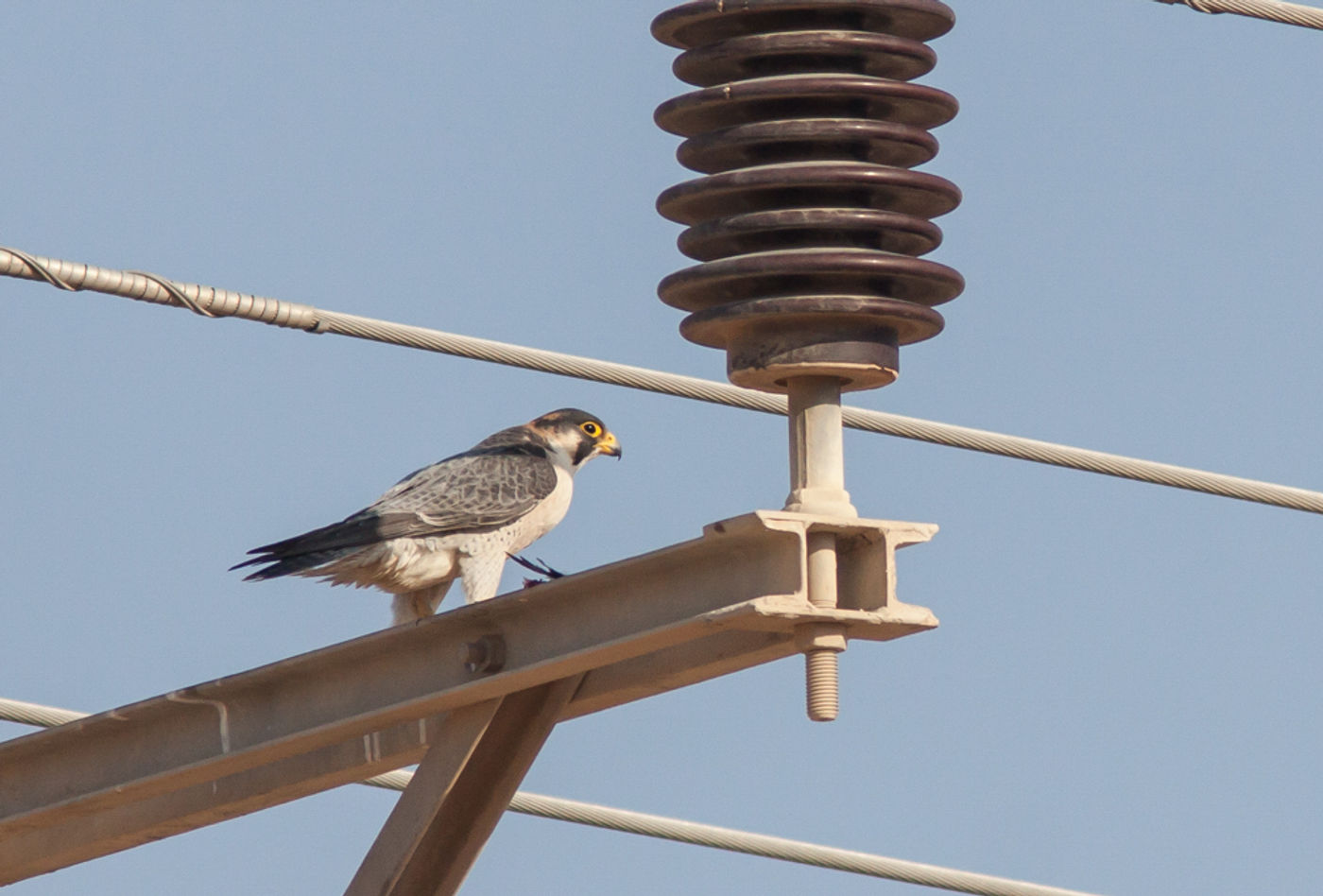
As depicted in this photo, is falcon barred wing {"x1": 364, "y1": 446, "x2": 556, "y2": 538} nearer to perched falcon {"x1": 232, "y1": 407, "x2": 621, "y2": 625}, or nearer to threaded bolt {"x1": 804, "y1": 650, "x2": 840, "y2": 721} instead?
perched falcon {"x1": 232, "y1": 407, "x2": 621, "y2": 625}

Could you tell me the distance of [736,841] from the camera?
9.13 m

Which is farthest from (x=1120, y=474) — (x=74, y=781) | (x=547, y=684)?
→ (x=74, y=781)

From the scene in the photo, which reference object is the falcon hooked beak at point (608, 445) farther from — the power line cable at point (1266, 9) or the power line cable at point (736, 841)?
the power line cable at point (1266, 9)

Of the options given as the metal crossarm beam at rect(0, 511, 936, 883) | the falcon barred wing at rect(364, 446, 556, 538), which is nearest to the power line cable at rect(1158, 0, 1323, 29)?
the metal crossarm beam at rect(0, 511, 936, 883)

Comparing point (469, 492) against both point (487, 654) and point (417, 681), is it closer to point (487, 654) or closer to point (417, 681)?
point (417, 681)

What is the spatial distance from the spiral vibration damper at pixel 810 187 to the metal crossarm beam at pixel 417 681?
0.47m

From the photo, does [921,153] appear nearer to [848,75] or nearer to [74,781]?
[848,75]

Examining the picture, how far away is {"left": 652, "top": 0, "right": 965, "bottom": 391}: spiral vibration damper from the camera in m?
5.14

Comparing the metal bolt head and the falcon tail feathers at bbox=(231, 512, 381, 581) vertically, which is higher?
the falcon tail feathers at bbox=(231, 512, 381, 581)

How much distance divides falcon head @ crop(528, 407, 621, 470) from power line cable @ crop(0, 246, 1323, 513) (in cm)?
193

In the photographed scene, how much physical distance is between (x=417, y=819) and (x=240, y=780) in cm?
82

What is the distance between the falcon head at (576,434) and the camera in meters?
10.4

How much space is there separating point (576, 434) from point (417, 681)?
4.54m

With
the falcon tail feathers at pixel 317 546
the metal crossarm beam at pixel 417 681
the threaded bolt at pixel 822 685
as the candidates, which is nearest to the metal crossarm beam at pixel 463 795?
the metal crossarm beam at pixel 417 681
